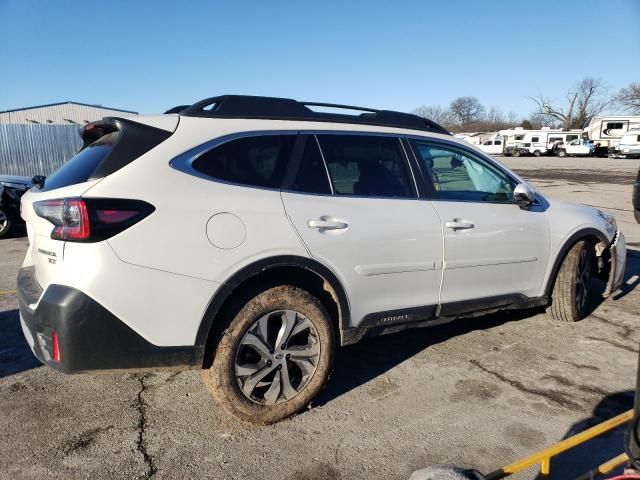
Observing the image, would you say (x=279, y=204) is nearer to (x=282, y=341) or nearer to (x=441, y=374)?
(x=282, y=341)

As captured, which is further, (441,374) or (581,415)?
(441,374)

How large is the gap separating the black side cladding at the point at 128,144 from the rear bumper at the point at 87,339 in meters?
0.63

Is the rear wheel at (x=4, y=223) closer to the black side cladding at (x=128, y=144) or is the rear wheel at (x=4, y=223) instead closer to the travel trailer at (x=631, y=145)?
the black side cladding at (x=128, y=144)

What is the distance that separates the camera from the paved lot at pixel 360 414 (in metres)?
2.65

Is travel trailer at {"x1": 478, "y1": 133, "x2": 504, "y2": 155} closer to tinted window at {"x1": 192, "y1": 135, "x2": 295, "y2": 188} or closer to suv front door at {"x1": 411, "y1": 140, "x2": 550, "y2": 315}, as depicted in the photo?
suv front door at {"x1": 411, "y1": 140, "x2": 550, "y2": 315}

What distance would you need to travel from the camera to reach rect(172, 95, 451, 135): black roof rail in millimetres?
2977

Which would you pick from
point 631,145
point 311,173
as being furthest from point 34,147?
point 631,145

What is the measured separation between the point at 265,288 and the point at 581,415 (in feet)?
6.80

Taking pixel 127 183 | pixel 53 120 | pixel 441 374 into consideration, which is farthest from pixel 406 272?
pixel 53 120

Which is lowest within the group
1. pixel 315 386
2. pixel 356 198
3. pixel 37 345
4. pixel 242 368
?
pixel 315 386

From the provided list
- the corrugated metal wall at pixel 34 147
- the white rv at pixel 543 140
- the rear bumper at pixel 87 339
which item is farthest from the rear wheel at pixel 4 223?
the white rv at pixel 543 140

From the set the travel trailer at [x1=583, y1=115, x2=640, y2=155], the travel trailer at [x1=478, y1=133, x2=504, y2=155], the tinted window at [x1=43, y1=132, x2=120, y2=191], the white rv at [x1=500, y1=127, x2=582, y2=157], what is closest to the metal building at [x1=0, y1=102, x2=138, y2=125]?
the tinted window at [x1=43, y1=132, x2=120, y2=191]

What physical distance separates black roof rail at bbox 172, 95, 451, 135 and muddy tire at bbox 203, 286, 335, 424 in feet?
3.47

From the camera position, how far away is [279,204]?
9.45 ft
